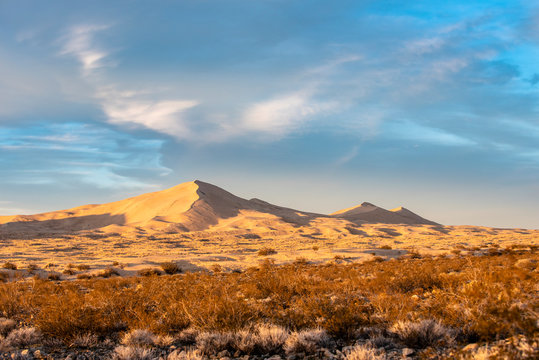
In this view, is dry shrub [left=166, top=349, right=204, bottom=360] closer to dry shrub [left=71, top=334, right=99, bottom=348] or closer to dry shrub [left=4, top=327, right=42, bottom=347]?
dry shrub [left=71, top=334, right=99, bottom=348]

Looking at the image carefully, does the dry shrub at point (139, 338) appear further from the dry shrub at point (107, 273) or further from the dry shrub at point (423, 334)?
the dry shrub at point (107, 273)

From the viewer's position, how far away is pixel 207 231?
77.8 meters

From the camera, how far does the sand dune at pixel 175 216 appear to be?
85750 mm

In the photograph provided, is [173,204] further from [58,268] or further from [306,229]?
[58,268]

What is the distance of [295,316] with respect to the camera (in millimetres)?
7535

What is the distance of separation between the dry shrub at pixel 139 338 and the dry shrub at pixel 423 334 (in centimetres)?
476

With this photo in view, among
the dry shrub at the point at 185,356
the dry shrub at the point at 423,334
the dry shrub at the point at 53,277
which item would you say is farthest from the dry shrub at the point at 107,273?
the dry shrub at the point at 423,334

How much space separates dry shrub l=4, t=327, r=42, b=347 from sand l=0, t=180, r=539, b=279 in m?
24.8

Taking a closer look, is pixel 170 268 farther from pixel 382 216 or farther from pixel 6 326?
pixel 382 216

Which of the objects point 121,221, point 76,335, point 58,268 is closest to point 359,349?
point 76,335

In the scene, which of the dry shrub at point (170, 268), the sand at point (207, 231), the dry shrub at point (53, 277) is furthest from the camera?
the sand at point (207, 231)

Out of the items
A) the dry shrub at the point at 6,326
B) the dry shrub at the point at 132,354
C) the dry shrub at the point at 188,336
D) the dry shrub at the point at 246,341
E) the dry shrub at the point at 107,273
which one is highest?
the dry shrub at the point at 246,341

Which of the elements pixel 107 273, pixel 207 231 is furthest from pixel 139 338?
pixel 207 231

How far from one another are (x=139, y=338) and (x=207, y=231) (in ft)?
237
